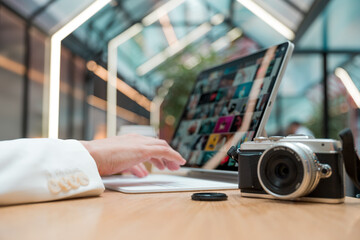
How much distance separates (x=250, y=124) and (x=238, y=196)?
214mm

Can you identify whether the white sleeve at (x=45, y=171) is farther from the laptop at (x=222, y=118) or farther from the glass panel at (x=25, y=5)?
the glass panel at (x=25, y=5)

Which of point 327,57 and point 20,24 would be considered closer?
point 20,24

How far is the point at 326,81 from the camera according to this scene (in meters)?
3.18

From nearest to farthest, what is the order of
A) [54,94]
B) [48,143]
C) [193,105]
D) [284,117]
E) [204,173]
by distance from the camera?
[48,143] → [204,173] → [193,105] → [54,94] → [284,117]

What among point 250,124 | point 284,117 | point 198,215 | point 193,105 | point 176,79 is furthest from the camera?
point 284,117

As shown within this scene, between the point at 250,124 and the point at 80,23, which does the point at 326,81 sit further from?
the point at 250,124

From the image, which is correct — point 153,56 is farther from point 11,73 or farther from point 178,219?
point 178,219

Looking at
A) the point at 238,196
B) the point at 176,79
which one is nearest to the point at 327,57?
the point at 176,79

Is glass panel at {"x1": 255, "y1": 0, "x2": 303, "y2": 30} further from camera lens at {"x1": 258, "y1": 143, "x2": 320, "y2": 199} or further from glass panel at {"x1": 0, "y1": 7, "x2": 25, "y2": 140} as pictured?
camera lens at {"x1": 258, "y1": 143, "x2": 320, "y2": 199}

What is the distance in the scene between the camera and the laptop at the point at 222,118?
25.7 inches

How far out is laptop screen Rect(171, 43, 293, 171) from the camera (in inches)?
26.5

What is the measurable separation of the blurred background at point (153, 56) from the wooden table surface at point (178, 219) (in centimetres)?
158

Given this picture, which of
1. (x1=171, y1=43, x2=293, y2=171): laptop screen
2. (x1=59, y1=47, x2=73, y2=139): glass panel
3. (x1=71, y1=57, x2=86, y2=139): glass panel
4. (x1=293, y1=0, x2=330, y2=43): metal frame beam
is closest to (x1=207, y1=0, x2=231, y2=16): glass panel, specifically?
(x1=293, y1=0, x2=330, y2=43): metal frame beam

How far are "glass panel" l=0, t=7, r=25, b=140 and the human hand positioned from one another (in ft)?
6.33
